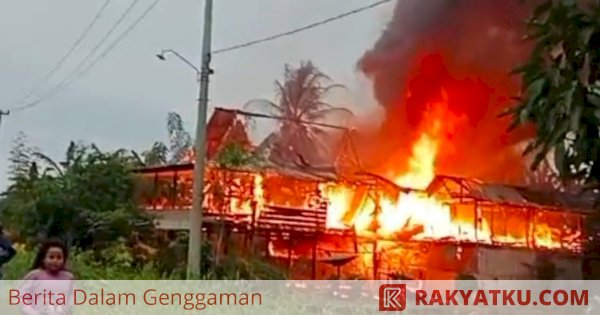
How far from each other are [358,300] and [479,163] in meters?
11.7

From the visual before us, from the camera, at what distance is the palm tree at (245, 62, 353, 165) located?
21453mm

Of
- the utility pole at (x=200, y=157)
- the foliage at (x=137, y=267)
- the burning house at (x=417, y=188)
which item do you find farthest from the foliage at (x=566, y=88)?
the utility pole at (x=200, y=157)

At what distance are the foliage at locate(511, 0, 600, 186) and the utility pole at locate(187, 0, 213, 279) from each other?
7.65 m

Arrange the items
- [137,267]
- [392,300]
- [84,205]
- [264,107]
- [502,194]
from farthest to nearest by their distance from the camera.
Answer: [264,107] → [502,194] → [84,205] → [137,267] → [392,300]

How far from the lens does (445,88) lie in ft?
72.9

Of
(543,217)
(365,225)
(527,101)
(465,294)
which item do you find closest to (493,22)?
(543,217)

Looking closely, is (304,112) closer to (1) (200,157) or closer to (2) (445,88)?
(2) (445,88)

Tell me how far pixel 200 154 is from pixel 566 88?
8356 millimetres

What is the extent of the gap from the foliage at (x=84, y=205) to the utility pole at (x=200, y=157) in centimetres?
224

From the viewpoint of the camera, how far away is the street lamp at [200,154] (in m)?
11.9

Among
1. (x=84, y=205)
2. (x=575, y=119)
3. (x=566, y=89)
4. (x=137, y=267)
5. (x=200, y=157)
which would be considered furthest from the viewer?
(x=84, y=205)

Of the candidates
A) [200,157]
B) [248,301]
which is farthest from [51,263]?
[200,157]

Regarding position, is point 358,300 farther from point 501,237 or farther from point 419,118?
point 419,118

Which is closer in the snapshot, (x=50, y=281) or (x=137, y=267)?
(x=50, y=281)
